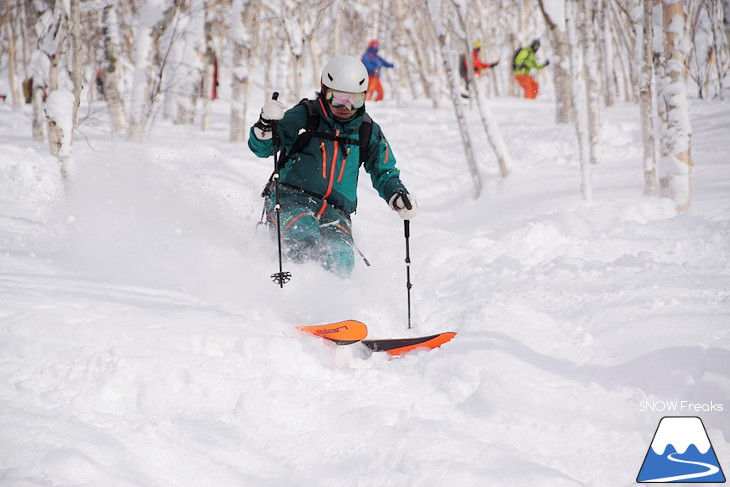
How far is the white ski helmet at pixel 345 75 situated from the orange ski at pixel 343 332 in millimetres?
1868

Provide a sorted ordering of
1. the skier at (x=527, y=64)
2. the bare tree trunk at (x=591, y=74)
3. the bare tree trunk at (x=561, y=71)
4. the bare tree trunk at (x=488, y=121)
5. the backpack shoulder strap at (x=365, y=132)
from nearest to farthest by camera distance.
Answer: the backpack shoulder strap at (x=365, y=132), the bare tree trunk at (x=488, y=121), the bare tree trunk at (x=561, y=71), the bare tree trunk at (x=591, y=74), the skier at (x=527, y=64)

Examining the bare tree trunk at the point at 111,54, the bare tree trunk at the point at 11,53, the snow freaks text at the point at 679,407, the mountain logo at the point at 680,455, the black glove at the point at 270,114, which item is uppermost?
the bare tree trunk at the point at 11,53

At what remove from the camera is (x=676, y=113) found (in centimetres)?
613

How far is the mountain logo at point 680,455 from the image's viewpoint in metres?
2.29

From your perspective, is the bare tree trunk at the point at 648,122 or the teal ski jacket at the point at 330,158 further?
the bare tree trunk at the point at 648,122

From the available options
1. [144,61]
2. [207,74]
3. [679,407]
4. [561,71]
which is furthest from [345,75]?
[207,74]

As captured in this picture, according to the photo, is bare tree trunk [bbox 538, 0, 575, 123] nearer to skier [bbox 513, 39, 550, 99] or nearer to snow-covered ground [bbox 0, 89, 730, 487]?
snow-covered ground [bbox 0, 89, 730, 487]

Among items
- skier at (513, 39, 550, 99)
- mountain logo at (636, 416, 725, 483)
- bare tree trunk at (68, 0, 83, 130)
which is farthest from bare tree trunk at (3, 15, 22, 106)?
mountain logo at (636, 416, 725, 483)

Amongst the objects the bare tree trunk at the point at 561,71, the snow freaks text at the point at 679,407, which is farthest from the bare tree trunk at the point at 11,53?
the snow freaks text at the point at 679,407

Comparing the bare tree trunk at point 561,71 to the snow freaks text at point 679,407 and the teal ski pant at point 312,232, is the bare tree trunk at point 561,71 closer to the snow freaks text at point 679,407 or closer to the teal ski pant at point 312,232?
the teal ski pant at point 312,232

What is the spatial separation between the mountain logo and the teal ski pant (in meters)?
2.66

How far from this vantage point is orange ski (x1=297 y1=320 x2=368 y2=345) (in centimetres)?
367

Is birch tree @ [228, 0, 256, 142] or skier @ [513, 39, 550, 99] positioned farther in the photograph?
Result: skier @ [513, 39, 550, 99]

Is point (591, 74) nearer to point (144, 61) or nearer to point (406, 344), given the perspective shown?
point (144, 61)
